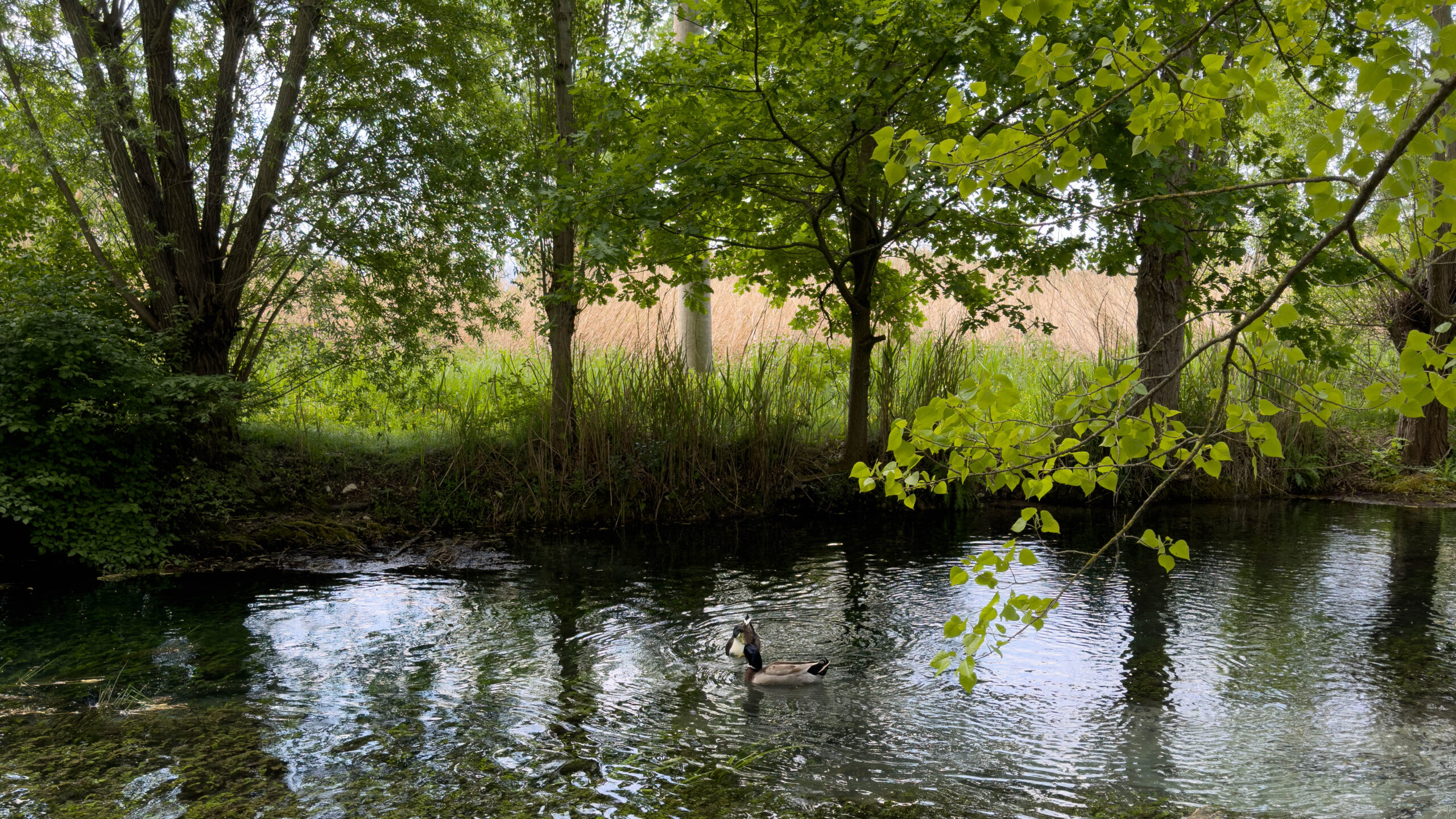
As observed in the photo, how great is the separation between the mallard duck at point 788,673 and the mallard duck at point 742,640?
0.26 metres

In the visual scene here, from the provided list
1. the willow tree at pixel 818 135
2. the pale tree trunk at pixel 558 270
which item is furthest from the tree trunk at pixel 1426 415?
the pale tree trunk at pixel 558 270

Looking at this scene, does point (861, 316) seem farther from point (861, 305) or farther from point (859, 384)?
point (859, 384)

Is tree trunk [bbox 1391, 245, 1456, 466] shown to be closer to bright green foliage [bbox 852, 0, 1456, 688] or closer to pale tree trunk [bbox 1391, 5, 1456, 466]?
pale tree trunk [bbox 1391, 5, 1456, 466]

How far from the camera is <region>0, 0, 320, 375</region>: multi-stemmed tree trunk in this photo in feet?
29.0

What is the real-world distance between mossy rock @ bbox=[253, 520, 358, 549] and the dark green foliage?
0.77 metres

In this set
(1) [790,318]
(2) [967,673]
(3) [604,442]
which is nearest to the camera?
(2) [967,673]

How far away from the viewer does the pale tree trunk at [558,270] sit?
31.1 ft

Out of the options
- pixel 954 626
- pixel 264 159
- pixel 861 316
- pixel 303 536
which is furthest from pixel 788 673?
pixel 264 159

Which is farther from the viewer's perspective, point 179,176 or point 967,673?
point 179,176

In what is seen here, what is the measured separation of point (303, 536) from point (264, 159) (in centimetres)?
355

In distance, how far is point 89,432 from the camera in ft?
25.6

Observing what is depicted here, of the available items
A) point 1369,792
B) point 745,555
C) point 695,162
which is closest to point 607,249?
point 695,162

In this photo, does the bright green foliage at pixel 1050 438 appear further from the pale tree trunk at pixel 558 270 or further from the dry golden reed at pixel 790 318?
the dry golden reed at pixel 790 318

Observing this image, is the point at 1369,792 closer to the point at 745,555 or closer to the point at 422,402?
the point at 745,555
